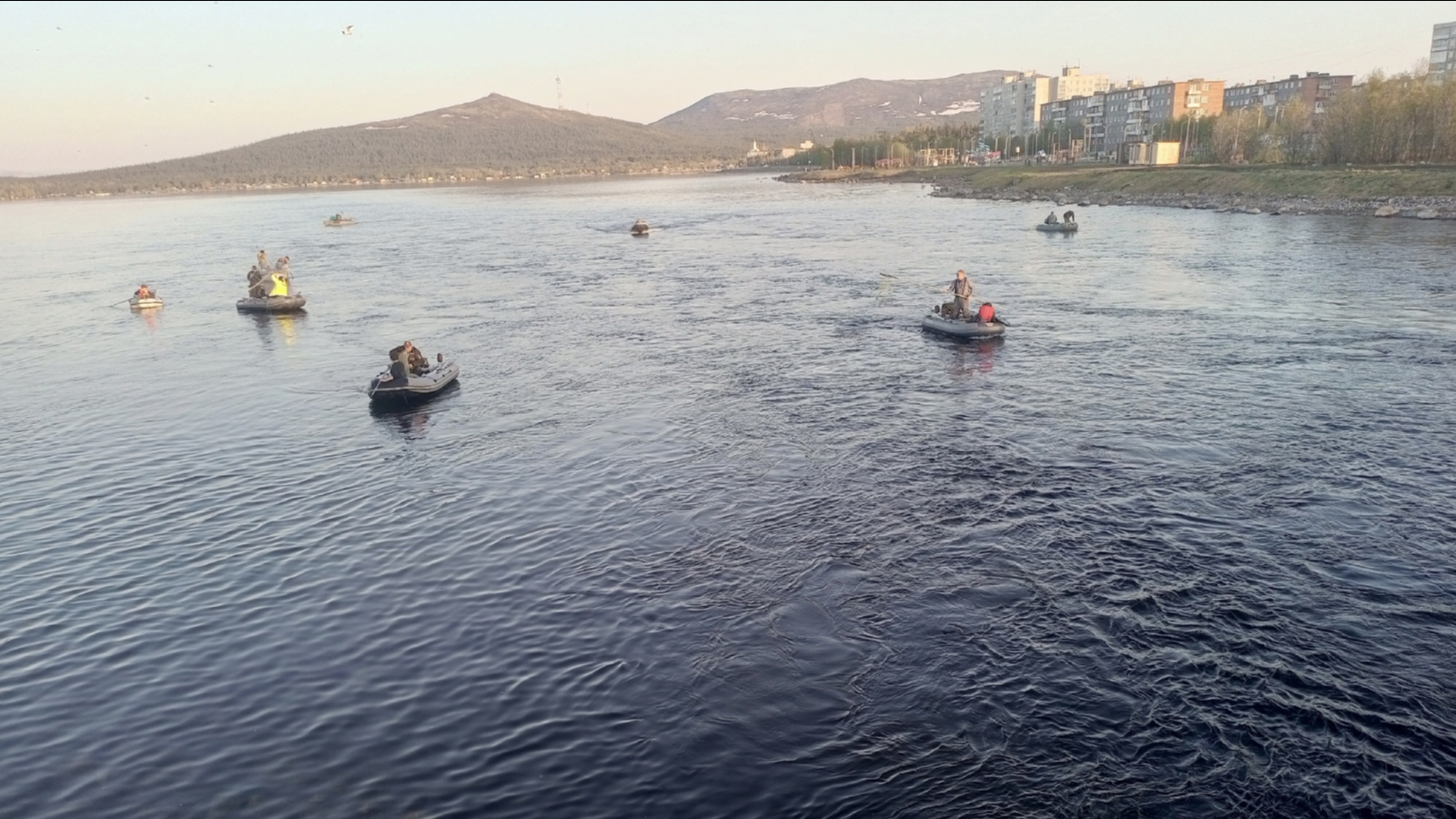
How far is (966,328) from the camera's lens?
4047 centimetres

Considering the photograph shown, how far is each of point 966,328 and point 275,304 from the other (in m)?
35.6

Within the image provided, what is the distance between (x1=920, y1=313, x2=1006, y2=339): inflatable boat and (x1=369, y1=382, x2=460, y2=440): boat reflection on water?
19797 millimetres

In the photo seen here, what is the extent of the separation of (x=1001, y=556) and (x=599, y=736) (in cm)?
929

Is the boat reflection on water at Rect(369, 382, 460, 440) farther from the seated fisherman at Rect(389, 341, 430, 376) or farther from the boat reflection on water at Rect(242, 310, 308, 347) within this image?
the boat reflection on water at Rect(242, 310, 308, 347)

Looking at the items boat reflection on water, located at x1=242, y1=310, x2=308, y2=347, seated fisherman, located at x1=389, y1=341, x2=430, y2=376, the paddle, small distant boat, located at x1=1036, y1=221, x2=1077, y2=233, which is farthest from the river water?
small distant boat, located at x1=1036, y1=221, x2=1077, y2=233

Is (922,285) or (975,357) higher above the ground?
(922,285)

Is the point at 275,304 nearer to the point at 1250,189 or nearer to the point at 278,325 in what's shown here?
the point at 278,325

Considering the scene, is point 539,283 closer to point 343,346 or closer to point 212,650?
point 343,346

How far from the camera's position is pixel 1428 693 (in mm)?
15242

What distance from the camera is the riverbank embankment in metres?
87.5

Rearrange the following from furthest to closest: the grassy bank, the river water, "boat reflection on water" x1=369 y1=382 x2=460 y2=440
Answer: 1. the grassy bank
2. "boat reflection on water" x1=369 y1=382 x2=460 y2=440
3. the river water

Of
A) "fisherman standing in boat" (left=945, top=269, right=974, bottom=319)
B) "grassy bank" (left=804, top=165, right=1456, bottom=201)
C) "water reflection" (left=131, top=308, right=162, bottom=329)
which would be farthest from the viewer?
"grassy bank" (left=804, top=165, right=1456, bottom=201)

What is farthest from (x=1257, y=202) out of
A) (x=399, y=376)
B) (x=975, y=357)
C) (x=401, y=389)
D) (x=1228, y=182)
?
(x=401, y=389)

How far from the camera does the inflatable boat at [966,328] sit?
40.2 meters
